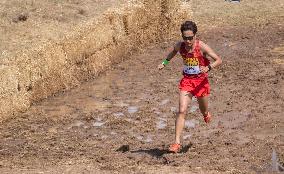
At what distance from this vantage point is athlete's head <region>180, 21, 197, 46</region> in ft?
24.8

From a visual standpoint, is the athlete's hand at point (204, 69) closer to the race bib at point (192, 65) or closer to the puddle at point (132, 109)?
the race bib at point (192, 65)

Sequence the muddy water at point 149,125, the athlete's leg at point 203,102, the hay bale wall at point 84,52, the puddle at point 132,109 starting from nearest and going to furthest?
1. the muddy water at point 149,125
2. the athlete's leg at point 203,102
3. the hay bale wall at point 84,52
4. the puddle at point 132,109

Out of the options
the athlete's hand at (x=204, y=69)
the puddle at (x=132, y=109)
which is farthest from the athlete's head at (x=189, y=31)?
the puddle at (x=132, y=109)

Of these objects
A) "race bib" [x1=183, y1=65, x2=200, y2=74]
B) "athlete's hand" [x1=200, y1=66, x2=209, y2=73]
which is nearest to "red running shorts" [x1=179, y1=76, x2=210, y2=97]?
"race bib" [x1=183, y1=65, x2=200, y2=74]

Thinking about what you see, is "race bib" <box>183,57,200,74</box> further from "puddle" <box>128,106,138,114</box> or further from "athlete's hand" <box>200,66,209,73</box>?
"puddle" <box>128,106,138,114</box>

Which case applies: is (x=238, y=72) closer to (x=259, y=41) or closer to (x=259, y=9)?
(x=259, y=41)

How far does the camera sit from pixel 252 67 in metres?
12.4

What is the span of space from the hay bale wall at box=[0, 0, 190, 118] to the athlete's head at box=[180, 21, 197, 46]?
354 centimetres

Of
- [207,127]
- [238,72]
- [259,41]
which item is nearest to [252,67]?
[238,72]

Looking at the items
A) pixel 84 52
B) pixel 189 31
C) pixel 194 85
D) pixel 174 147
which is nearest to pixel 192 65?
pixel 194 85

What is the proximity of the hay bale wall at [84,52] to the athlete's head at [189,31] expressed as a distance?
3.54 metres

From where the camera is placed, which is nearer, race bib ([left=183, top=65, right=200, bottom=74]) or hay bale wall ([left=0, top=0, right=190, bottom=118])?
race bib ([left=183, top=65, right=200, bottom=74])

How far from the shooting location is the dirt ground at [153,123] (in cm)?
752

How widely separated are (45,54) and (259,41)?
5.84 m
